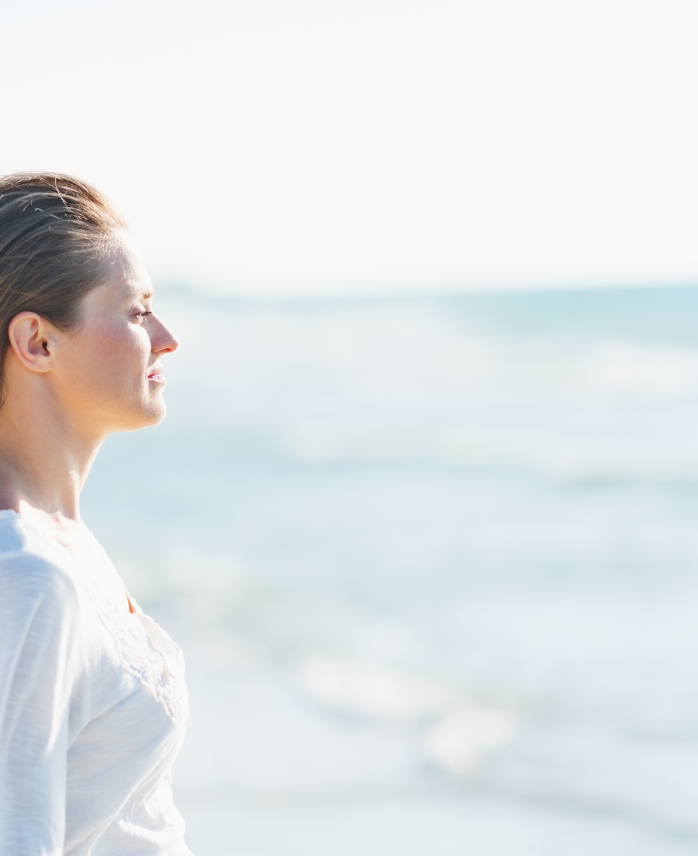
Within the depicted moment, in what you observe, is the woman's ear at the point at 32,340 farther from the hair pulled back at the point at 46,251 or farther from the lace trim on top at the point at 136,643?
the lace trim on top at the point at 136,643

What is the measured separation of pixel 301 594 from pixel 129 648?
21.9 ft

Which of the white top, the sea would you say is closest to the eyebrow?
the white top

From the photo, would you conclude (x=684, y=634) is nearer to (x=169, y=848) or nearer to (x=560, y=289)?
(x=169, y=848)

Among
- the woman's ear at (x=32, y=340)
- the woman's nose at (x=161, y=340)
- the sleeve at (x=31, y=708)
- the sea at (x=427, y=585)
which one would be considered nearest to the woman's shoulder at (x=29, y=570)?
the sleeve at (x=31, y=708)

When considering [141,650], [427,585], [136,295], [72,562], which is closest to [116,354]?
[136,295]

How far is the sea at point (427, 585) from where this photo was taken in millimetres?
4527

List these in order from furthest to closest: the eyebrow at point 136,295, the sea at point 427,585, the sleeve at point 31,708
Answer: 1. the sea at point 427,585
2. the eyebrow at point 136,295
3. the sleeve at point 31,708

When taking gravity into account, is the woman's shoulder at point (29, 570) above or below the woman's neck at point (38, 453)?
below

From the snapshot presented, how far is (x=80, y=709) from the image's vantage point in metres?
1.25

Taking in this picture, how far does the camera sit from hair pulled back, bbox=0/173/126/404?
1394mm

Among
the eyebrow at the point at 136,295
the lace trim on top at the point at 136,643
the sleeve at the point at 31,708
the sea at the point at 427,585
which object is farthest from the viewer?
the sea at the point at 427,585

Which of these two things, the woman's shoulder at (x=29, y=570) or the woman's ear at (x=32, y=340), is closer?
the woman's shoulder at (x=29, y=570)

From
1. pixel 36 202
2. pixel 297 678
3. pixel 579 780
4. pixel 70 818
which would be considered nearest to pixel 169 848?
pixel 70 818

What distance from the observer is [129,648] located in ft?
4.51
